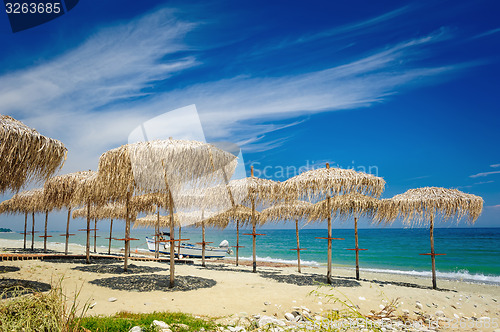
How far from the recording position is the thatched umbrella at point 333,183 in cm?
800

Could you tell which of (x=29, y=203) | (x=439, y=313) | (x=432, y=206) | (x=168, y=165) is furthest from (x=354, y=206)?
(x=29, y=203)

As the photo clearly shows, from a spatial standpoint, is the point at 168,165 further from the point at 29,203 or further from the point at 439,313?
the point at 29,203

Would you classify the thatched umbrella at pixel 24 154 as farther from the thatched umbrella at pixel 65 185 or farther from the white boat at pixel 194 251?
the white boat at pixel 194 251

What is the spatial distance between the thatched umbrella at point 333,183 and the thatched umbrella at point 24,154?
558 cm

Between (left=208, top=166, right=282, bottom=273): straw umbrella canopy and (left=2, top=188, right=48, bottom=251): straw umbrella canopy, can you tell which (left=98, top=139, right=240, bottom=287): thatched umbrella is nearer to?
(left=208, top=166, right=282, bottom=273): straw umbrella canopy

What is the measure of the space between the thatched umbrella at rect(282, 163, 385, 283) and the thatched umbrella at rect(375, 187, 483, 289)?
2.07 m

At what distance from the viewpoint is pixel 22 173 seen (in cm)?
601

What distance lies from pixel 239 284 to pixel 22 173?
5.20 metres

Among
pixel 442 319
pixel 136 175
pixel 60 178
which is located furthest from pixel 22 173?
pixel 442 319

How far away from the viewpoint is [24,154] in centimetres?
563

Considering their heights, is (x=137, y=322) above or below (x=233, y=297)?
above

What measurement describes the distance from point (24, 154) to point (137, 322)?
3.82m

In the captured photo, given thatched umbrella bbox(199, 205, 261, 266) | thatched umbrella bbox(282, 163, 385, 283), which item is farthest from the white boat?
thatched umbrella bbox(282, 163, 385, 283)

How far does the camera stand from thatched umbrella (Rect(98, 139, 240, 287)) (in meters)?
6.53
